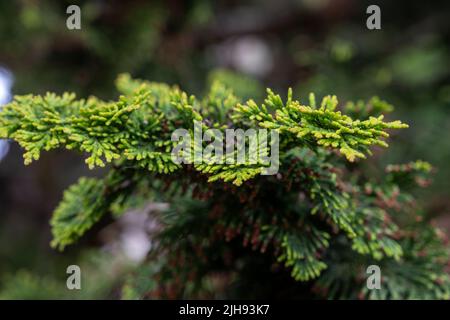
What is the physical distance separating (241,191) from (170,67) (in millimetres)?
1458

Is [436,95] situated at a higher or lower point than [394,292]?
higher

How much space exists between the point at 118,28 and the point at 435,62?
64.7 inches

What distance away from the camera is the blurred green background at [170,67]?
1716 mm

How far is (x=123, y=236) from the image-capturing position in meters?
2.53

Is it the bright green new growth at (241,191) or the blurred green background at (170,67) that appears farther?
the blurred green background at (170,67)

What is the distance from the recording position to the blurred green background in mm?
1716

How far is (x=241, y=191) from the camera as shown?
841 millimetres

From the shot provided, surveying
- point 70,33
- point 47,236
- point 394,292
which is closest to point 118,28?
point 70,33

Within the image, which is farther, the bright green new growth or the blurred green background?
the blurred green background

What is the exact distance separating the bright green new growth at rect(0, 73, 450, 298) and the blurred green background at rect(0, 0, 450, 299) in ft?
1.26

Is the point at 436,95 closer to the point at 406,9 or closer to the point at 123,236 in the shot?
the point at 406,9

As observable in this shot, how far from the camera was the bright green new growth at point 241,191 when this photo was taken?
2.43 ft

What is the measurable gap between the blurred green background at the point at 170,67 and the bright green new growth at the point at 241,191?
0.38 meters

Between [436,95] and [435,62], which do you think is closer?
[436,95]
